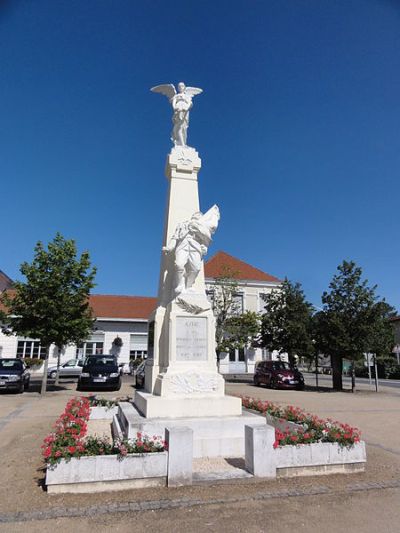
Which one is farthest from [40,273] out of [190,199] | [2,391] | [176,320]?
[176,320]

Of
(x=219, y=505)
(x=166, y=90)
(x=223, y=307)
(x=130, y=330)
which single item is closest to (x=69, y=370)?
(x=130, y=330)

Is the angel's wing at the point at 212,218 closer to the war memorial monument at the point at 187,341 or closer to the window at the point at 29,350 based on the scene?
the war memorial monument at the point at 187,341

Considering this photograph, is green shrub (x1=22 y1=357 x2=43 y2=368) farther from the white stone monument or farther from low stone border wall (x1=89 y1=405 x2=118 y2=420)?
the white stone monument

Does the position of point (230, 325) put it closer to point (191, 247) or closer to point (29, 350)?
point (29, 350)

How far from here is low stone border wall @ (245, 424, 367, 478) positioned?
16.3ft

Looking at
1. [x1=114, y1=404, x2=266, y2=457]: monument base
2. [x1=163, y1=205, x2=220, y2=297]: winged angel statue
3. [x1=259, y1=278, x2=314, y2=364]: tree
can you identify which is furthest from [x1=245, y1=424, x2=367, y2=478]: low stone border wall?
[x1=259, y1=278, x2=314, y2=364]: tree

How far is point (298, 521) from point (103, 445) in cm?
235

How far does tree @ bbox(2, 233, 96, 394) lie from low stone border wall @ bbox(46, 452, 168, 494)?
12636mm

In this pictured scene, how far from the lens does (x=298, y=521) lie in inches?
151

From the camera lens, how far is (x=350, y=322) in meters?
20.0

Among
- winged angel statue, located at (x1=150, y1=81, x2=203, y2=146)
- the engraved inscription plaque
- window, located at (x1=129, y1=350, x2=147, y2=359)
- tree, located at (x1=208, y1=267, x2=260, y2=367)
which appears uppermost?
winged angel statue, located at (x1=150, y1=81, x2=203, y2=146)

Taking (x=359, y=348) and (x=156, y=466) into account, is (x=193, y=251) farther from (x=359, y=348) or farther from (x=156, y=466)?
(x=359, y=348)

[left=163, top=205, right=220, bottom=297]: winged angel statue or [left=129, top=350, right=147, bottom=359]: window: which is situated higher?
[left=163, top=205, right=220, bottom=297]: winged angel statue

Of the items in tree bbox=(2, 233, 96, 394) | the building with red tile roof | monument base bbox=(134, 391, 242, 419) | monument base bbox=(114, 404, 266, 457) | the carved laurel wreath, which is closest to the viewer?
monument base bbox=(114, 404, 266, 457)
